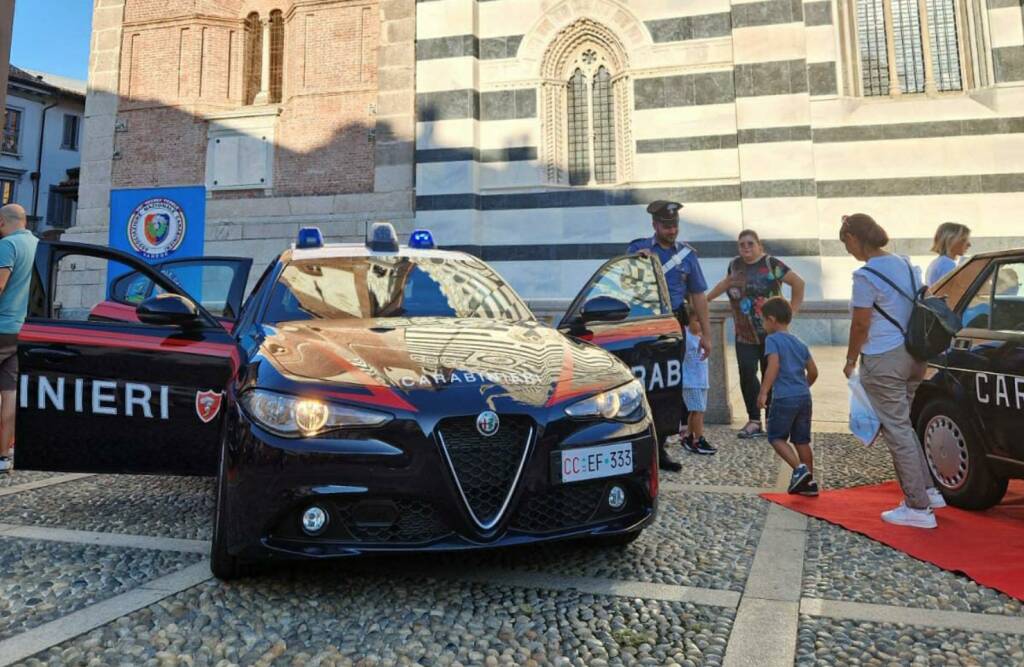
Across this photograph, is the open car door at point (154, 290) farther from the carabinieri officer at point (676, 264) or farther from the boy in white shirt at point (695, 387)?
the boy in white shirt at point (695, 387)

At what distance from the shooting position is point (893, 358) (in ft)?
11.3

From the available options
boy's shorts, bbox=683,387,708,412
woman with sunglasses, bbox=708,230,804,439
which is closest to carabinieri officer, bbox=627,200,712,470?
boy's shorts, bbox=683,387,708,412

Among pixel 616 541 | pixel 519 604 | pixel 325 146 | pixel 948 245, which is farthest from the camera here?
pixel 325 146

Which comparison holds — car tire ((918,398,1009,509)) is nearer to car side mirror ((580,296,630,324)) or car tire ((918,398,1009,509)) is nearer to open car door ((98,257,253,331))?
car side mirror ((580,296,630,324))

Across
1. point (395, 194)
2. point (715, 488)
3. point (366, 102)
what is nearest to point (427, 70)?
point (366, 102)

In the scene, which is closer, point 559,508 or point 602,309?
point 559,508

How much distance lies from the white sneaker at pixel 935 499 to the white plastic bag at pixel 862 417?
0.42m

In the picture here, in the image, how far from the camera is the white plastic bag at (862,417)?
3750 millimetres

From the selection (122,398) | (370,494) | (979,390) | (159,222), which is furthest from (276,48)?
(979,390)

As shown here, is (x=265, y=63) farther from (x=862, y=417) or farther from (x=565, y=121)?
(x=862, y=417)

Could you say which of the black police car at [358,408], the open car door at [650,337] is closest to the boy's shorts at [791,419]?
the open car door at [650,337]

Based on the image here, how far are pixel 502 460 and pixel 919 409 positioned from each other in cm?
317

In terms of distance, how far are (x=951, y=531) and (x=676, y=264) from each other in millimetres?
2570

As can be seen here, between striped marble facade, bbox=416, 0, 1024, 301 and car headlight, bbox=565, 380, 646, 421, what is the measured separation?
33.5ft
